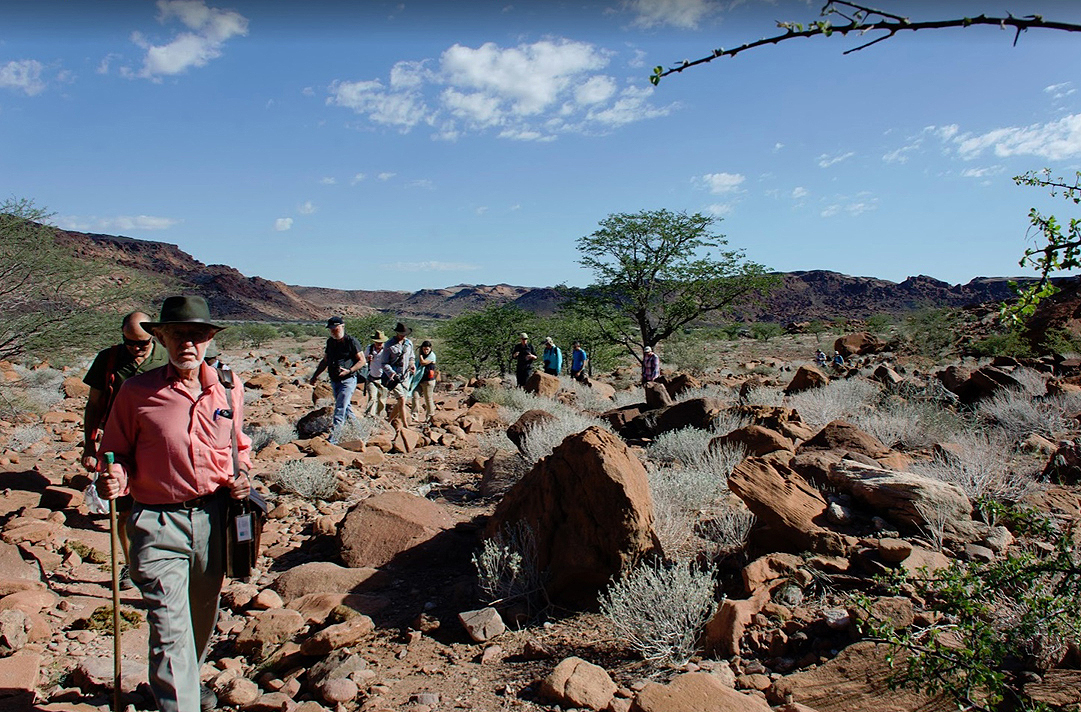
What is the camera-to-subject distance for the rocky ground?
3352 millimetres

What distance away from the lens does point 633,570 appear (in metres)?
4.28

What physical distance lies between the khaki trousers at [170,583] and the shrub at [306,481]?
393 centimetres

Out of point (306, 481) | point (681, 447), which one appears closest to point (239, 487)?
point (306, 481)

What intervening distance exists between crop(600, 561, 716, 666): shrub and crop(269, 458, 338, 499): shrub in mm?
4093

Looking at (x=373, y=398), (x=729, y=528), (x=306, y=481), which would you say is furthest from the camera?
(x=373, y=398)

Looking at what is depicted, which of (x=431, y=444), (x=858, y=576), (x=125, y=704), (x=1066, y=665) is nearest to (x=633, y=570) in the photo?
(x=858, y=576)

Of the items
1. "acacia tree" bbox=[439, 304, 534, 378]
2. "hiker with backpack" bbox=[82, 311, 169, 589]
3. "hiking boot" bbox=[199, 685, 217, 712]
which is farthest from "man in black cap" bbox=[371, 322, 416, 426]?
"acacia tree" bbox=[439, 304, 534, 378]

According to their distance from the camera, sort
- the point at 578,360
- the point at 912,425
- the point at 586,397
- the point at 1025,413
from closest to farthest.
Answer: the point at 912,425 < the point at 1025,413 < the point at 586,397 < the point at 578,360

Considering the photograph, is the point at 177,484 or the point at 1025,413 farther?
the point at 1025,413

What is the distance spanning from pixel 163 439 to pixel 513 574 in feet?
7.92

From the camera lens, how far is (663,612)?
12.5 feet

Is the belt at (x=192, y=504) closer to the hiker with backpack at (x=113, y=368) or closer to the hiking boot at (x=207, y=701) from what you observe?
the hiking boot at (x=207, y=701)

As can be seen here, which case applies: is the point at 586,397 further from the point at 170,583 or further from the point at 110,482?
the point at 110,482

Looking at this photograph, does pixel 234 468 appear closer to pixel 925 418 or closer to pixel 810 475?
pixel 810 475
